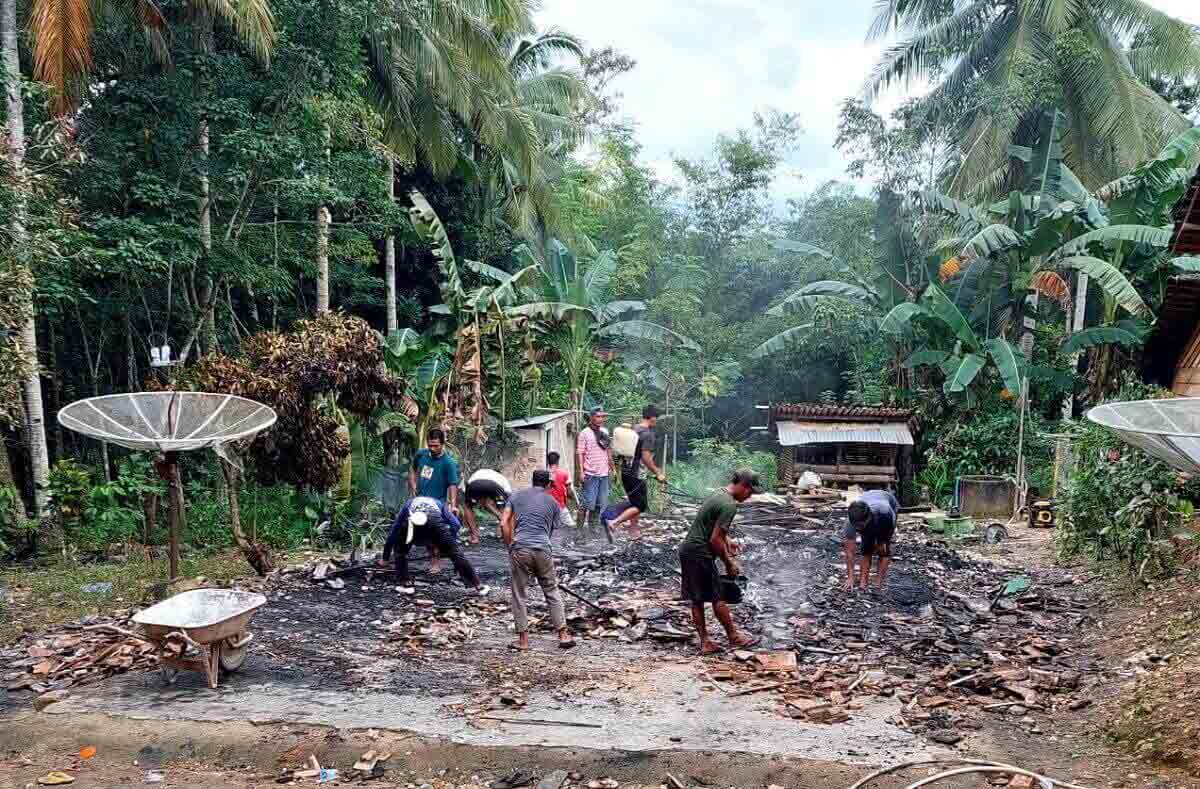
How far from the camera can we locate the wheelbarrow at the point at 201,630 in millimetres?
6320

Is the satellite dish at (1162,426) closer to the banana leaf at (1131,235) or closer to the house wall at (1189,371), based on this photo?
the house wall at (1189,371)

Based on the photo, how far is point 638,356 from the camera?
2559 centimetres

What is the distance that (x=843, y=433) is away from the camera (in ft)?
64.6

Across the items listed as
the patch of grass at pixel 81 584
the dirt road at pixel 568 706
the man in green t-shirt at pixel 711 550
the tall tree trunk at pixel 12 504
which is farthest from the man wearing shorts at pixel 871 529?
the tall tree trunk at pixel 12 504

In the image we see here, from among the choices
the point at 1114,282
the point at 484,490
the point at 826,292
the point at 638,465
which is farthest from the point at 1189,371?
the point at 484,490

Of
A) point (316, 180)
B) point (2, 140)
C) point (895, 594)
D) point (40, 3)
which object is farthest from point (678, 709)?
point (40, 3)

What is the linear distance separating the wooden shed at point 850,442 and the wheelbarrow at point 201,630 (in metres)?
14.6

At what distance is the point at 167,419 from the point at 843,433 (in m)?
14.4

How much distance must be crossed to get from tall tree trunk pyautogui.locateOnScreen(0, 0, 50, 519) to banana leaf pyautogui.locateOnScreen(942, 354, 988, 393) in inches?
567

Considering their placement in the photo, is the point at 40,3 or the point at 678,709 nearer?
the point at 678,709

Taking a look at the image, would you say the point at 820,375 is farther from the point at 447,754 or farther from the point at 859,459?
the point at 447,754

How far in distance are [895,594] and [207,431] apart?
748cm

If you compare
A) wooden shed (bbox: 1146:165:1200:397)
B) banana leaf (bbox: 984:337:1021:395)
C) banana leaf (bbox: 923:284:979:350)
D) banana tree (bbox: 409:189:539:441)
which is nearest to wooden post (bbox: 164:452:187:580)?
banana tree (bbox: 409:189:539:441)

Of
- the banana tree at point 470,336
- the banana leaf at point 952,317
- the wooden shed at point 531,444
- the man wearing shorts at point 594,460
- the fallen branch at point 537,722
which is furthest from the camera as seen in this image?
the banana leaf at point 952,317
